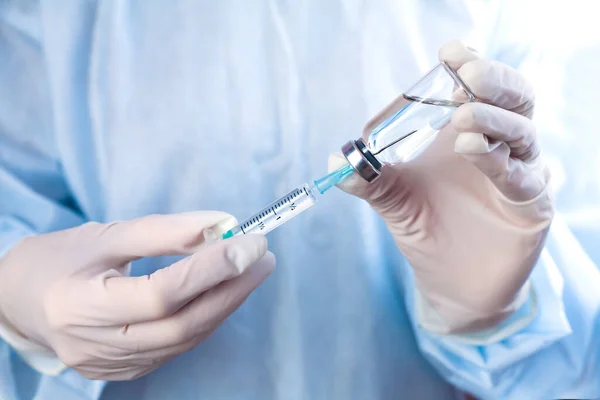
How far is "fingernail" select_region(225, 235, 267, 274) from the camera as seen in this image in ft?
1.78

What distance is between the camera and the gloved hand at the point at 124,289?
21.9 inches

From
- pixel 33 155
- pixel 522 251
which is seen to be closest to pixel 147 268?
Result: pixel 33 155

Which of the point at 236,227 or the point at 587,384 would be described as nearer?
the point at 236,227

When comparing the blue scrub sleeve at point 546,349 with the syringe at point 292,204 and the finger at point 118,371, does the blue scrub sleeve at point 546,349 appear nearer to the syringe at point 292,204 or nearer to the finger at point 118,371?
the syringe at point 292,204

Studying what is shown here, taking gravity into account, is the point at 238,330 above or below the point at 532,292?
above

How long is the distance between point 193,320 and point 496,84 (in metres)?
0.44

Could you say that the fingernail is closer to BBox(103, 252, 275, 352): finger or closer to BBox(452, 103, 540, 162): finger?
BBox(103, 252, 275, 352): finger

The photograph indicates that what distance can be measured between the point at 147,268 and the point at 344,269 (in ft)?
0.96

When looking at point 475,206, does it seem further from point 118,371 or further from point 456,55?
point 118,371

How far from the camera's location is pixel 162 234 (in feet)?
1.98

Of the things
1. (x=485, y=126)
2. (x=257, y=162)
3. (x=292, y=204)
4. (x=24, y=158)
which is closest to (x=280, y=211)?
(x=292, y=204)

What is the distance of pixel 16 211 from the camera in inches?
27.6

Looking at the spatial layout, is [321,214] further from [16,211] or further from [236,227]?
[16,211]

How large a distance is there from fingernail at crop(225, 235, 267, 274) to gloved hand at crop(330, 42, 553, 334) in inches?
5.5
